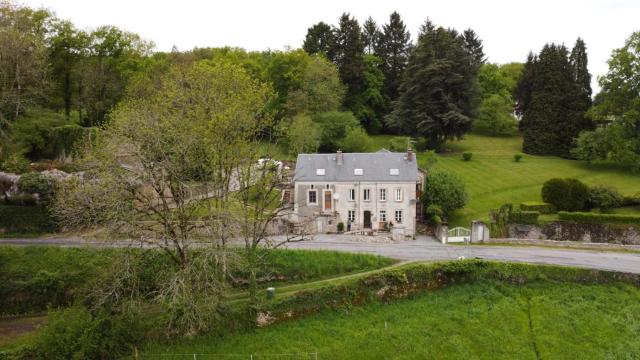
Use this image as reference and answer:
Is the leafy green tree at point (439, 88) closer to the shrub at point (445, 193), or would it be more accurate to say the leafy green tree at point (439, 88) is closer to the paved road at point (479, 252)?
the shrub at point (445, 193)

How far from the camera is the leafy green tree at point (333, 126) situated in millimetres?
52562

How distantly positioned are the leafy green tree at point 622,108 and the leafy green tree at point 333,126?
26.0 metres

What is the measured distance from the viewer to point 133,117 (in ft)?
76.9

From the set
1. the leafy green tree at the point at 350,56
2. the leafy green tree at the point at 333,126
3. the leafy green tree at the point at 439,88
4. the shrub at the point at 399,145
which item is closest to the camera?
the shrub at the point at 399,145

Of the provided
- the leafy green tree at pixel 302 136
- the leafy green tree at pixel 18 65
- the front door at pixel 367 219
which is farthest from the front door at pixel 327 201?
the leafy green tree at pixel 18 65

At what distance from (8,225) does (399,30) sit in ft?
183

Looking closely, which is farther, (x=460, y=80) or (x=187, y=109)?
(x=460, y=80)

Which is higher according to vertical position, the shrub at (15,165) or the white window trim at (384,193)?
the shrub at (15,165)

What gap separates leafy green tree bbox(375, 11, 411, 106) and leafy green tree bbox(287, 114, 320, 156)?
23.0 meters

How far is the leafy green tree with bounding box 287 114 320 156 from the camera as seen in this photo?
4600 cm

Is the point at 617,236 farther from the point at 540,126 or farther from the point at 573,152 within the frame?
the point at 540,126

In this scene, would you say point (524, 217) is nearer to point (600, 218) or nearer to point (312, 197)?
point (600, 218)

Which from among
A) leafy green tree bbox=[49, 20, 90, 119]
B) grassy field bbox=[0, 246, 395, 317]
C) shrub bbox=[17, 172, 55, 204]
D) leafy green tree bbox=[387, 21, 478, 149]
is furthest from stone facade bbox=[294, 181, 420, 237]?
leafy green tree bbox=[49, 20, 90, 119]

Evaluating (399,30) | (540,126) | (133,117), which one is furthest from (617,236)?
(399,30)
